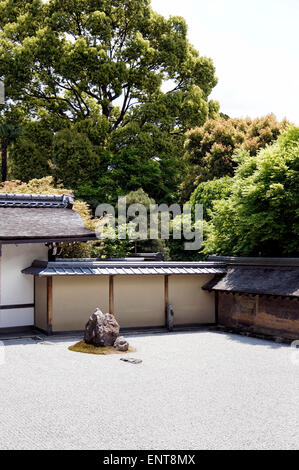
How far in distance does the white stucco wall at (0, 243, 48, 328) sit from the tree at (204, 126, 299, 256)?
8400 millimetres

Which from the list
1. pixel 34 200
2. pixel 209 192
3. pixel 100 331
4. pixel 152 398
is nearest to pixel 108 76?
pixel 209 192

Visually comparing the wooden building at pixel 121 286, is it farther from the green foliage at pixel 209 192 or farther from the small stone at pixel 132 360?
the green foliage at pixel 209 192

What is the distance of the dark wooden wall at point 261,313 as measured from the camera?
53.1ft

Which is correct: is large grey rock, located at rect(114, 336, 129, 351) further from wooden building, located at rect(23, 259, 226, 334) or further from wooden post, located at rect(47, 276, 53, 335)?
wooden post, located at rect(47, 276, 53, 335)

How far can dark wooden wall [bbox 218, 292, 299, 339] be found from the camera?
16.2m

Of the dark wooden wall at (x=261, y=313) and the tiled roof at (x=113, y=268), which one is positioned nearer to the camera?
the dark wooden wall at (x=261, y=313)

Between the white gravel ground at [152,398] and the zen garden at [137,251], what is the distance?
5 centimetres

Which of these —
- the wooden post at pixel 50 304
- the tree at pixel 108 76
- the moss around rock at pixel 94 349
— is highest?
the tree at pixel 108 76

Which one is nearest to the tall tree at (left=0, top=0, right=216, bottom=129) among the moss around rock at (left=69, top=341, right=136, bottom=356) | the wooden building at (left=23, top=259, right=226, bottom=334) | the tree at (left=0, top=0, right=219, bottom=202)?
the tree at (left=0, top=0, right=219, bottom=202)

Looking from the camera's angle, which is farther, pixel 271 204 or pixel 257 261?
pixel 271 204

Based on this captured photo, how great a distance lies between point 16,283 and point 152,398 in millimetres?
9494

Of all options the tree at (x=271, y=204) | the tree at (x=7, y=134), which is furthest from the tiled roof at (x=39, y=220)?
the tree at (x=7, y=134)

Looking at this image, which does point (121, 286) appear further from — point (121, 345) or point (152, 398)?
point (152, 398)

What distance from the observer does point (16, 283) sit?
17875mm
